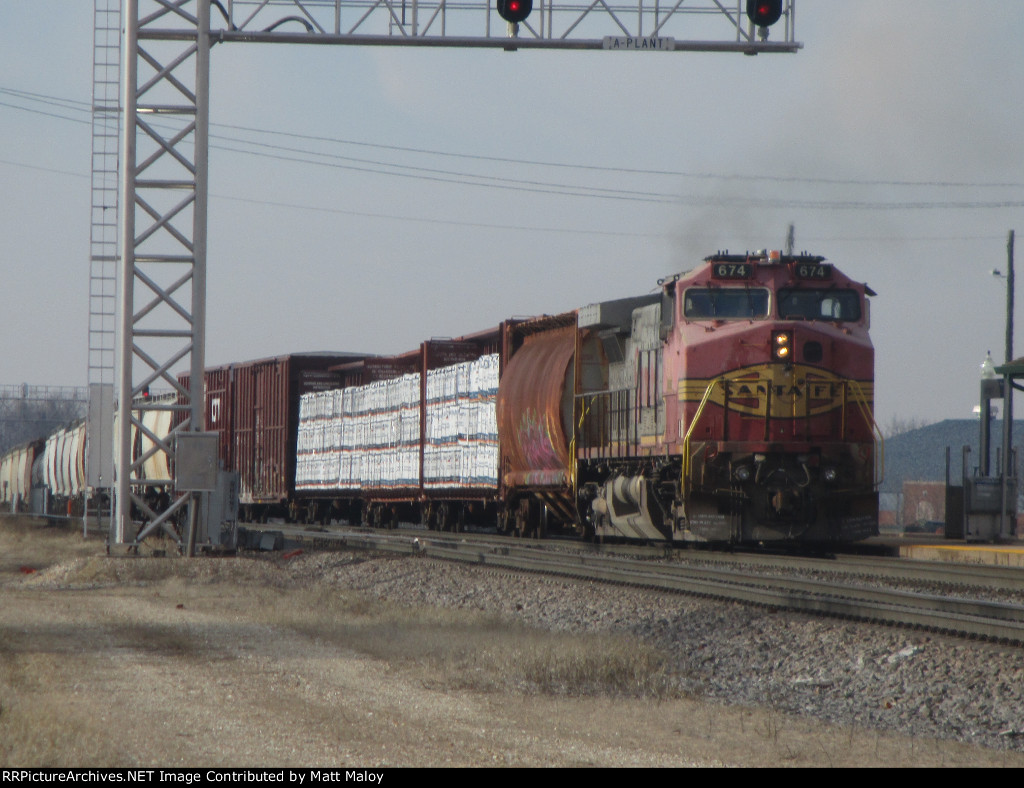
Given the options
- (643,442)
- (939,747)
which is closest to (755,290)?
(643,442)

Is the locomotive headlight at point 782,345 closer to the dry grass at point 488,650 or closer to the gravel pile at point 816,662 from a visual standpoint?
the gravel pile at point 816,662

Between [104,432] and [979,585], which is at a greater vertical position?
[104,432]

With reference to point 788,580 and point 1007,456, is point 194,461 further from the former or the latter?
point 1007,456

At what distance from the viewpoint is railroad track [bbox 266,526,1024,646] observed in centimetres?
944

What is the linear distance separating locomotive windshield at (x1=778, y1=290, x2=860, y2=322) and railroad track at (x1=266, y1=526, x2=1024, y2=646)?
10.3 ft

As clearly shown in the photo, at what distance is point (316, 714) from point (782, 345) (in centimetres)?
992

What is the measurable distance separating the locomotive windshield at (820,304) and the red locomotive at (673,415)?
2 centimetres

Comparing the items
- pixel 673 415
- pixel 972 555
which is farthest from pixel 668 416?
pixel 972 555

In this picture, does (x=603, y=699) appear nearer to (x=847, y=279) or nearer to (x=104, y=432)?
(x=847, y=279)

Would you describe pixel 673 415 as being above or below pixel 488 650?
above

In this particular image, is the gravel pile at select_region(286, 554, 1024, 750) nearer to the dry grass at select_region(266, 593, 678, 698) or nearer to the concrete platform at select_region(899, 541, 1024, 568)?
the dry grass at select_region(266, 593, 678, 698)

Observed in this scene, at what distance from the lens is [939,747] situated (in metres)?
6.28

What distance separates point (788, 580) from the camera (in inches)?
484
